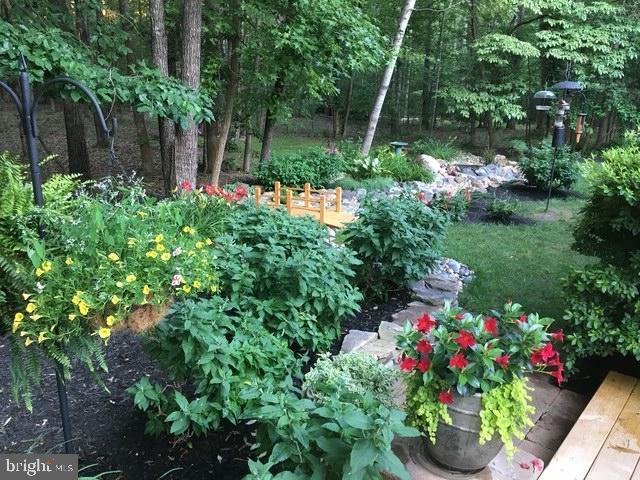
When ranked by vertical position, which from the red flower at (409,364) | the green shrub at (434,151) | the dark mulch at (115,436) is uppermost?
the green shrub at (434,151)

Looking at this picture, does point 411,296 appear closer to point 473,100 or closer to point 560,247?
point 560,247

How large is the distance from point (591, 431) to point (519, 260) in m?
3.09

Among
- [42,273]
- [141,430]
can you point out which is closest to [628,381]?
[141,430]

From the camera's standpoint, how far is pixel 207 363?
6.96ft

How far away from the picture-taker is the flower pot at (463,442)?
1.91 meters

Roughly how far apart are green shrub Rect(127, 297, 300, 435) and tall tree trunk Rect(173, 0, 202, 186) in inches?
132

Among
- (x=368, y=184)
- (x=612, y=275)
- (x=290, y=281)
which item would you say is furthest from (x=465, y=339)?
(x=368, y=184)

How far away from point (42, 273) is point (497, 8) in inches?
533

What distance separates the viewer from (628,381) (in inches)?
111

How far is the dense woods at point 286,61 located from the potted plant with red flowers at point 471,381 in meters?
2.87

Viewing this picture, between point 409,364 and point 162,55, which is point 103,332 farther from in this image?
point 162,55

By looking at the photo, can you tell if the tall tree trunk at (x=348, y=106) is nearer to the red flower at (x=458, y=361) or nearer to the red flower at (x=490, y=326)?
the red flower at (x=490, y=326)

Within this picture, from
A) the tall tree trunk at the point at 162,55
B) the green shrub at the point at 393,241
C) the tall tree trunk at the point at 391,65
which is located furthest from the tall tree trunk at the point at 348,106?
the green shrub at the point at 393,241

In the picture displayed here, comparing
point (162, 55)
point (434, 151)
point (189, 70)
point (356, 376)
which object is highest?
point (162, 55)
